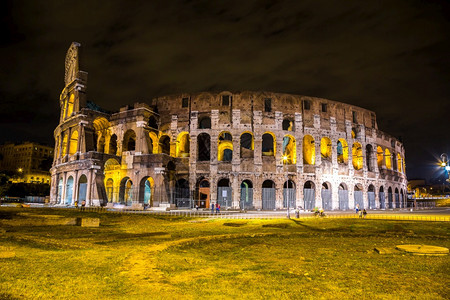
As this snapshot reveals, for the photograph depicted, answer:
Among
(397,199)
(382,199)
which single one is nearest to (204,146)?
(382,199)

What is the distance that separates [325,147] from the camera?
1486 inches

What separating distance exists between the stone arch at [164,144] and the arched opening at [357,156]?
2344 centimetres

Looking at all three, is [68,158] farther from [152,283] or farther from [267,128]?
[152,283]

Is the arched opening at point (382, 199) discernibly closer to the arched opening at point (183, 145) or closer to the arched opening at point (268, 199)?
the arched opening at point (268, 199)

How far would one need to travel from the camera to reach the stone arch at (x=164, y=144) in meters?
35.7

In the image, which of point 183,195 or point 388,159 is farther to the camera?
point 388,159

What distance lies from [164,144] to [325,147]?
769 inches

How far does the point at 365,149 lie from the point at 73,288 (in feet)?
130

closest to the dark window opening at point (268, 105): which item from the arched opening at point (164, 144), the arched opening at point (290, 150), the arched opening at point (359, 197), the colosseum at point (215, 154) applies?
the colosseum at point (215, 154)

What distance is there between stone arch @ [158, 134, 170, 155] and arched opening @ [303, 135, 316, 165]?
16249mm

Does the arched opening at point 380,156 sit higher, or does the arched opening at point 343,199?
the arched opening at point 380,156

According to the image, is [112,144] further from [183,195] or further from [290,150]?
[290,150]

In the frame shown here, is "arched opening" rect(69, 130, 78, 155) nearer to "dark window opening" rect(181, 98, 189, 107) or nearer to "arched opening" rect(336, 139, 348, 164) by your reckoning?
"dark window opening" rect(181, 98, 189, 107)

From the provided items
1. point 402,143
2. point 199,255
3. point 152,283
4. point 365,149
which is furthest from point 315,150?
point 152,283
